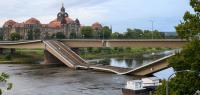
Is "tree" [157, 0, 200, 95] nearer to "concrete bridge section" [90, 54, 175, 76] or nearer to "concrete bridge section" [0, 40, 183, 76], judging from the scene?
"concrete bridge section" [90, 54, 175, 76]

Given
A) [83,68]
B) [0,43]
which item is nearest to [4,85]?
[83,68]

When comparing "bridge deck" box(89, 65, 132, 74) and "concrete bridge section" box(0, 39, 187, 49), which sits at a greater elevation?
"concrete bridge section" box(0, 39, 187, 49)


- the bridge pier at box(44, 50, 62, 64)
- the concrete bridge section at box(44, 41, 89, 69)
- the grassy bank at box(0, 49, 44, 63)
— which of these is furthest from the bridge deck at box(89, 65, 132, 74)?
the grassy bank at box(0, 49, 44, 63)

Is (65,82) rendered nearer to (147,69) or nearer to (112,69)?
(147,69)

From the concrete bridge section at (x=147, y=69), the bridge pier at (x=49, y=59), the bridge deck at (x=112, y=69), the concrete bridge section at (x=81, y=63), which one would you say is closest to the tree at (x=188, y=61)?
the concrete bridge section at (x=147, y=69)

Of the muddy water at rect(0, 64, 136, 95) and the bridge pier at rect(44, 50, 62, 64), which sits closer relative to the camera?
the muddy water at rect(0, 64, 136, 95)

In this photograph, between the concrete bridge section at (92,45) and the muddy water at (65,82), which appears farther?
the concrete bridge section at (92,45)

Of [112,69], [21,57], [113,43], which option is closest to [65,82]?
[112,69]

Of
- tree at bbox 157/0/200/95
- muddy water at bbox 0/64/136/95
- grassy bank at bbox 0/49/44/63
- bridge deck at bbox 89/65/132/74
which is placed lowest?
muddy water at bbox 0/64/136/95

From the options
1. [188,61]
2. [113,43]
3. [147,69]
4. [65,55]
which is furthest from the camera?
[65,55]

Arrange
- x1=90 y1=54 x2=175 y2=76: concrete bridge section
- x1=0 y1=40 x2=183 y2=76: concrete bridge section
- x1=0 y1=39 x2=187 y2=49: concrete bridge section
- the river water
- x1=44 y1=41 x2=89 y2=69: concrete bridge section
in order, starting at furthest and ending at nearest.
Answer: x1=44 y1=41 x2=89 y2=69: concrete bridge section, x1=0 y1=39 x2=187 y2=49: concrete bridge section, x1=0 y1=40 x2=183 y2=76: concrete bridge section, x1=90 y1=54 x2=175 y2=76: concrete bridge section, the river water

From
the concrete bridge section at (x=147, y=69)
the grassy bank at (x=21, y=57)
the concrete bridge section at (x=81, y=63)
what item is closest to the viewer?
the concrete bridge section at (x=147, y=69)

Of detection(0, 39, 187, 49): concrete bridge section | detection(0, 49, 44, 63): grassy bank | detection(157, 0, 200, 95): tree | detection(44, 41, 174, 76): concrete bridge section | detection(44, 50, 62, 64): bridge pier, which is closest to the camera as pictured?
detection(157, 0, 200, 95): tree

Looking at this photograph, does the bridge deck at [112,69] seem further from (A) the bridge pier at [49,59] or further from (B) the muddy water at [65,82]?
(A) the bridge pier at [49,59]
